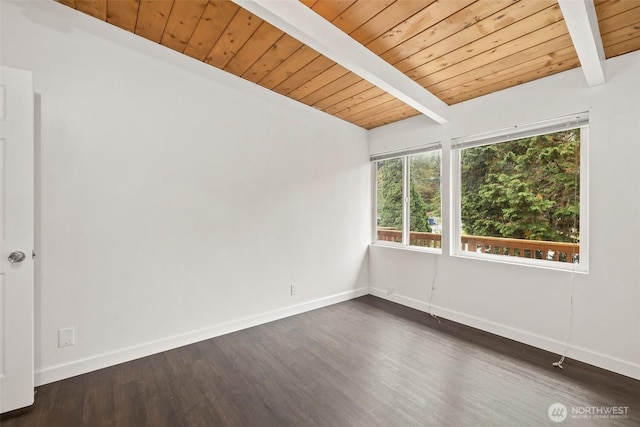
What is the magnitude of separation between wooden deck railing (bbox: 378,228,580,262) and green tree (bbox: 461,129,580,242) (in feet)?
0.17

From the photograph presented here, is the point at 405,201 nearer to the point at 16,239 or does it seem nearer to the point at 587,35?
the point at 587,35

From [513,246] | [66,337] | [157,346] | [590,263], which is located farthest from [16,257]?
[590,263]

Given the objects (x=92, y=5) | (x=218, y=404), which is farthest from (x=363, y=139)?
(x=218, y=404)

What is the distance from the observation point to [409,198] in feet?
12.5

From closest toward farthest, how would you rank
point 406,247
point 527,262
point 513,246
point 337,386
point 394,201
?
point 337,386
point 527,262
point 513,246
point 406,247
point 394,201

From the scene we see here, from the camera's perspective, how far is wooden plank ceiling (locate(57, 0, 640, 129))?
1889mm

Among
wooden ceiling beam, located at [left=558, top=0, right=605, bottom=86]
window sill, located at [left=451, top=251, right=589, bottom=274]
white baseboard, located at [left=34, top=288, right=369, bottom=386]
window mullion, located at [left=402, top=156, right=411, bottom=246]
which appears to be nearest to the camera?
wooden ceiling beam, located at [left=558, top=0, right=605, bottom=86]

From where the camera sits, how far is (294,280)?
341 cm

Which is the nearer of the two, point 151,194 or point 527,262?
point 151,194

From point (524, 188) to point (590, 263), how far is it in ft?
2.60

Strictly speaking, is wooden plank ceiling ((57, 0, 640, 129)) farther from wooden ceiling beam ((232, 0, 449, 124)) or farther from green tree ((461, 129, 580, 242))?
green tree ((461, 129, 580, 242))

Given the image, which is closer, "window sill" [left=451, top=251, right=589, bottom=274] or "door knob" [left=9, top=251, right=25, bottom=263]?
"door knob" [left=9, top=251, right=25, bottom=263]

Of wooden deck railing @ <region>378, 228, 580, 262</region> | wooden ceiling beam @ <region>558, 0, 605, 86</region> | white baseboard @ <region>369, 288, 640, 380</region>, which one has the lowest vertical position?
white baseboard @ <region>369, 288, 640, 380</region>

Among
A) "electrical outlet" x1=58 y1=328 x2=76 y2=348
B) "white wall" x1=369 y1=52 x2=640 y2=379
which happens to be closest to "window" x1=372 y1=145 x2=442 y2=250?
"white wall" x1=369 y1=52 x2=640 y2=379
